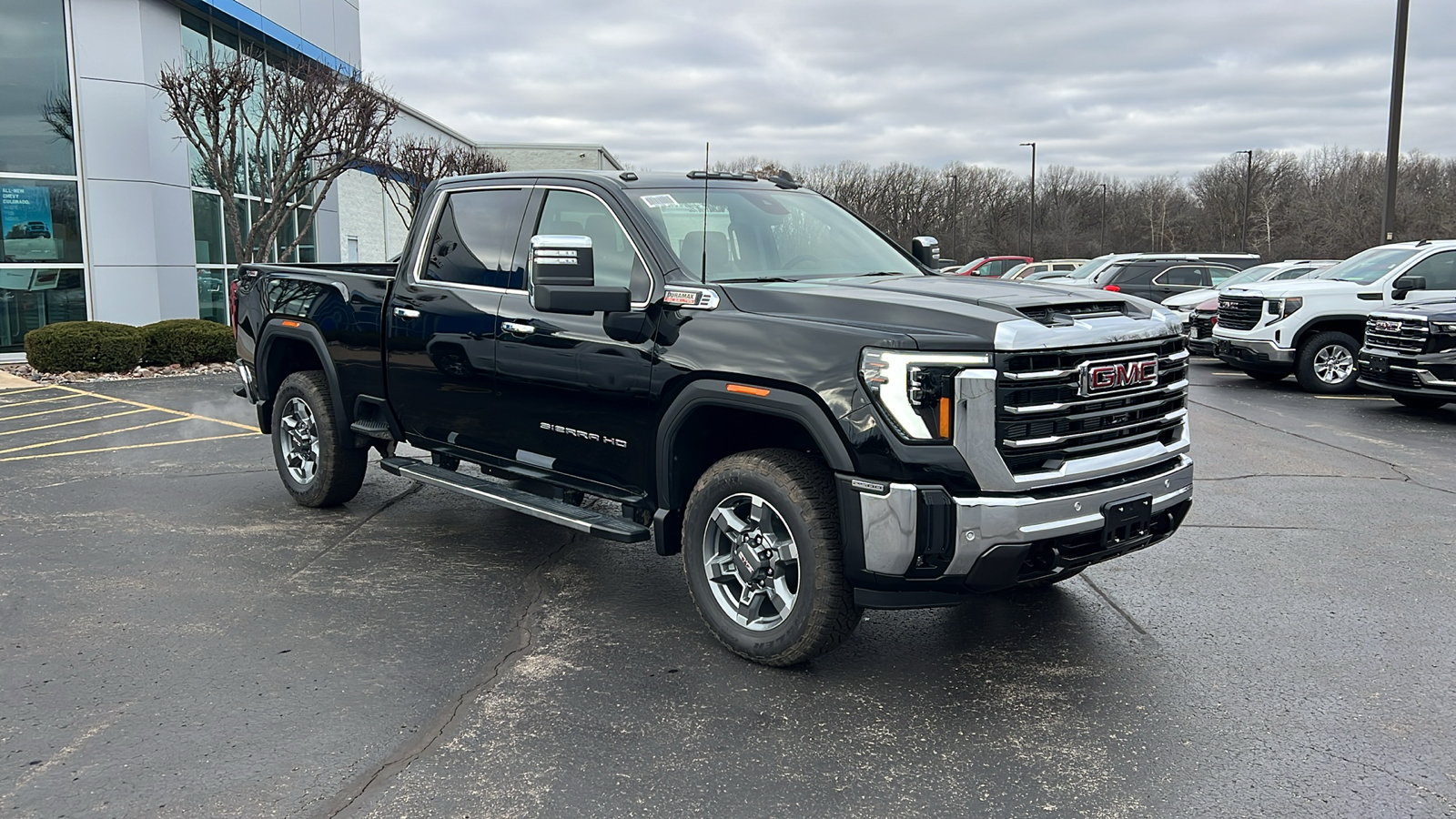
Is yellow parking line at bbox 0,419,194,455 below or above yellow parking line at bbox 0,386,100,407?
below

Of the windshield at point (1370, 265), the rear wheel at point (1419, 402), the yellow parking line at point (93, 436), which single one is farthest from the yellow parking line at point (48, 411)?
the windshield at point (1370, 265)

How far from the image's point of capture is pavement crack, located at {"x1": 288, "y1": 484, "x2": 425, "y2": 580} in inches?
226

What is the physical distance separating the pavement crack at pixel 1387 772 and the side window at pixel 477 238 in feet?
13.2

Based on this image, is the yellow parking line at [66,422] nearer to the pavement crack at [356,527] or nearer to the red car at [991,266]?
the pavement crack at [356,527]

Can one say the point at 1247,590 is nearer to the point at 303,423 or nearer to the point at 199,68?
the point at 303,423

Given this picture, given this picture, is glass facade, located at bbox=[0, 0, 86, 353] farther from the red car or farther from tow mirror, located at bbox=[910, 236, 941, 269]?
the red car

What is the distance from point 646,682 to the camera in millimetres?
4176

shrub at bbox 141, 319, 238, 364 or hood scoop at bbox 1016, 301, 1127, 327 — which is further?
shrub at bbox 141, 319, 238, 364

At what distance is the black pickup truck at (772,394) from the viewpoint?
148 inches

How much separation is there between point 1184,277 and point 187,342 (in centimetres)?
1823

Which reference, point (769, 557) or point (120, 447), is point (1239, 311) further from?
point (120, 447)

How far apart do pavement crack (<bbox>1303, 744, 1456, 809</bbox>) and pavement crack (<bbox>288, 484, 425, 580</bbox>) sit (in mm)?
4647

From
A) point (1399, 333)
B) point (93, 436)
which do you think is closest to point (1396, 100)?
point (1399, 333)

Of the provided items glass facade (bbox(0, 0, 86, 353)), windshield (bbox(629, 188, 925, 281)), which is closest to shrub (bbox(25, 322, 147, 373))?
glass facade (bbox(0, 0, 86, 353))
